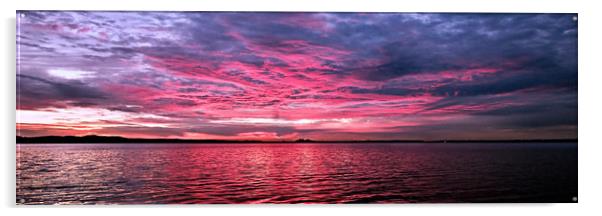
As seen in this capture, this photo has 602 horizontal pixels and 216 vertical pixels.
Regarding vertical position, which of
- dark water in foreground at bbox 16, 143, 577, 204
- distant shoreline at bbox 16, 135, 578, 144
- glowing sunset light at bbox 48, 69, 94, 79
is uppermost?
glowing sunset light at bbox 48, 69, 94, 79

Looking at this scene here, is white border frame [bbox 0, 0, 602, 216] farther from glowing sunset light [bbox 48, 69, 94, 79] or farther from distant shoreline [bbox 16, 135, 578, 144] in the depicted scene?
glowing sunset light [bbox 48, 69, 94, 79]

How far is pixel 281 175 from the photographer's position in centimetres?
477

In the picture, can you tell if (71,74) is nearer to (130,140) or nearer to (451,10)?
(130,140)

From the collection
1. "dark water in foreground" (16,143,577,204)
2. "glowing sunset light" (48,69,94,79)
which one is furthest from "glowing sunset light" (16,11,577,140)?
"dark water in foreground" (16,143,577,204)

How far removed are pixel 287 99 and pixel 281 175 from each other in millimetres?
666

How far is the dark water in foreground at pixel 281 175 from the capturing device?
4406 millimetres

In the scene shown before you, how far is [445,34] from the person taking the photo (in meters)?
4.53

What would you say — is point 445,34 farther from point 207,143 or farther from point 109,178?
point 109,178

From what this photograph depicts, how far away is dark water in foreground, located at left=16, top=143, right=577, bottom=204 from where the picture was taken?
14.5 ft

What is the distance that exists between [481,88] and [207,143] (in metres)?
2.42

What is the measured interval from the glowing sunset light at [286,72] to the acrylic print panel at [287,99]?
0.04 feet

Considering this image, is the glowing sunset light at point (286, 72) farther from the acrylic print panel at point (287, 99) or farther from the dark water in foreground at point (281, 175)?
the dark water in foreground at point (281, 175)

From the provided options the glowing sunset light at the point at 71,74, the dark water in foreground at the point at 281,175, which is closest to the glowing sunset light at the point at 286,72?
the glowing sunset light at the point at 71,74

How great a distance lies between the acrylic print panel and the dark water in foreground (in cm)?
2
